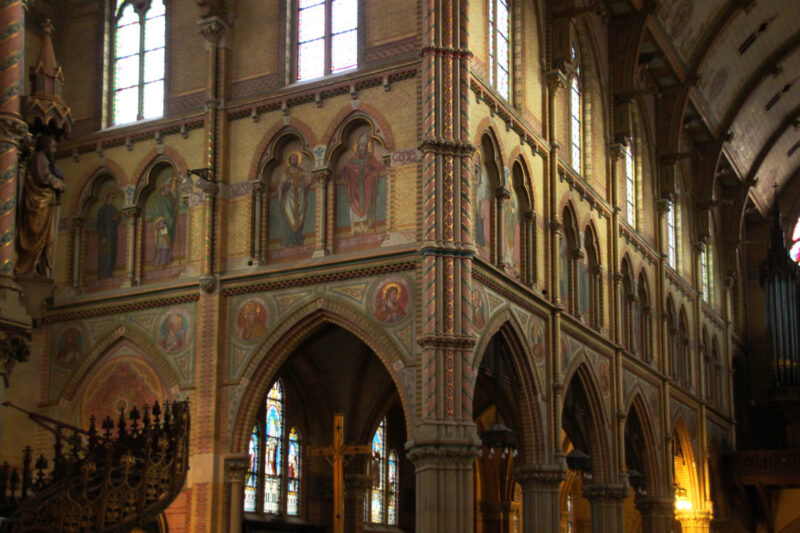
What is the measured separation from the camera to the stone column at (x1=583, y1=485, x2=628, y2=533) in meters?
34.4

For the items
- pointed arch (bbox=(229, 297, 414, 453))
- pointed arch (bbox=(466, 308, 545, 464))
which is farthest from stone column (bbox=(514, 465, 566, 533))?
pointed arch (bbox=(229, 297, 414, 453))

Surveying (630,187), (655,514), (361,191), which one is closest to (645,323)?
(630,187)

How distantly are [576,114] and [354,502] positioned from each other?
12421 millimetres

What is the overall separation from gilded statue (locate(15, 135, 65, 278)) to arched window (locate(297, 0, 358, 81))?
12.4m

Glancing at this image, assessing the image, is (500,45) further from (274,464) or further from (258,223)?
(274,464)

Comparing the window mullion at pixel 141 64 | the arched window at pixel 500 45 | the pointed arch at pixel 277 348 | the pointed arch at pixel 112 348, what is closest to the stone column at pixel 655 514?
the pointed arch at pixel 277 348

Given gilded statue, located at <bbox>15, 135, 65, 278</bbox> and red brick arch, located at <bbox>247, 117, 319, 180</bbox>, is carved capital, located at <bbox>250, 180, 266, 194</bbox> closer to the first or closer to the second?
red brick arch, located at <bbox>247, 117, 319, 180</bbox>

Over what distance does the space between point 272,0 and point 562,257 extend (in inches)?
390

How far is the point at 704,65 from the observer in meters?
44.2

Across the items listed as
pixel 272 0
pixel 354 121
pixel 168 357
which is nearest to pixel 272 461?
pixel 168 357

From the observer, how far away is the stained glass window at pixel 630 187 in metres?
39.8

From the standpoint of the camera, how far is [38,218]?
16062 millimetres

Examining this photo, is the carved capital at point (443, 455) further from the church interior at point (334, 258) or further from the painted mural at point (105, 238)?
the painted mural at point (105, 238)

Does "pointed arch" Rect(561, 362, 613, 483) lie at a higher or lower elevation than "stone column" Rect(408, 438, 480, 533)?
higher
